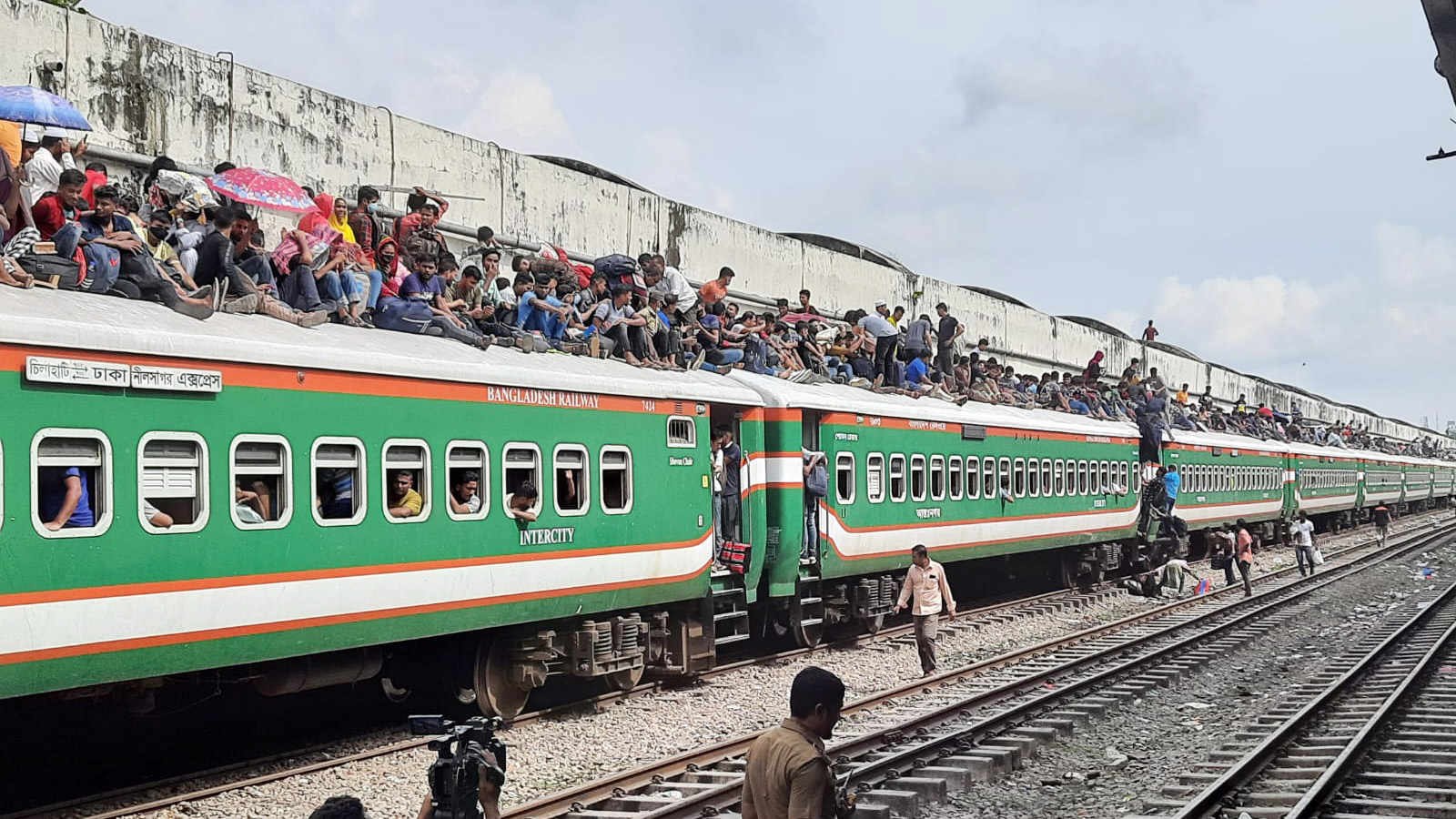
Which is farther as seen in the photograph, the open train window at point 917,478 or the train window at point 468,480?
the open train window at point 917,478

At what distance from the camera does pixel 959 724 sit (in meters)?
14.2

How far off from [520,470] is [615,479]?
167 centimetres

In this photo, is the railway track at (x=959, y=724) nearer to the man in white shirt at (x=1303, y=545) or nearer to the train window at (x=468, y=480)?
the train window at (x=468, y=480)

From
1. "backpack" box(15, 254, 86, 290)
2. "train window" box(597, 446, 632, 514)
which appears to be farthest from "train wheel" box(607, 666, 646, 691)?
"backpack" box(15, 254, 86, 290)

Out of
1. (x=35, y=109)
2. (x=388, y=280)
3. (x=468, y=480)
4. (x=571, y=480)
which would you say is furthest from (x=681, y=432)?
(x=35, y=109)

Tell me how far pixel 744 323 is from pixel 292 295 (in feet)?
29.9

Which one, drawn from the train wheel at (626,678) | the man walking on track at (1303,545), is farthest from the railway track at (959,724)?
the man walking on track at (1303,545)

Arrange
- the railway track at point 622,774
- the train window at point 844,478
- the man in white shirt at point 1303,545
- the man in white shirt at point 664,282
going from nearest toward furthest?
the railway track at point 622,774, the man in white shirt at point 664,282, the train window at point 844,478, the man in white shirt at point 1303,545

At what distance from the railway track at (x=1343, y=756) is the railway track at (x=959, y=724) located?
1626mm

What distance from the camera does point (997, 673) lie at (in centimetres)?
1806

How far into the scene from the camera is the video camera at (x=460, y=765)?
5465 mm

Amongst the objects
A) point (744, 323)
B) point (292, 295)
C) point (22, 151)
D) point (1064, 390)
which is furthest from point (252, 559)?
point (1064, 390)

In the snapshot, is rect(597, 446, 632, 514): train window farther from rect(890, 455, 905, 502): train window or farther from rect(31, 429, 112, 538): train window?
rect(890, 455, 905, 502): train window

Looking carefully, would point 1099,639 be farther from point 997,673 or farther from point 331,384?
point 331,384
